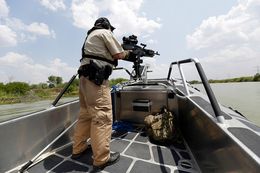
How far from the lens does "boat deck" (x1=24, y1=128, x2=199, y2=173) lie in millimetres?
1427

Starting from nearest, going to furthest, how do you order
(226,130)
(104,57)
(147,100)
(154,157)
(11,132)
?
(226,130) → (11,132) → (104,57) → (154,157) → (147,100)

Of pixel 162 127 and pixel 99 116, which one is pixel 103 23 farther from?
pixel 162 127

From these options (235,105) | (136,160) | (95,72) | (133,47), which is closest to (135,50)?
(133,47)

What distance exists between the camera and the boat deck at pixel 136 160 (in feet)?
4.68

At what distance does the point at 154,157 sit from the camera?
1612mm

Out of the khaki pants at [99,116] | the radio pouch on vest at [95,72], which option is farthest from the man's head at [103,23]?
the khaki pants at [99,116]

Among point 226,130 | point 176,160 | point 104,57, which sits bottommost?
point 176,160

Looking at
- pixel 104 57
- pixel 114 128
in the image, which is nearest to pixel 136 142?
pixel 114 128

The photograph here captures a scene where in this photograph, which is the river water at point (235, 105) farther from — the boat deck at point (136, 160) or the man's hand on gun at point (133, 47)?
the man's hand on gun at point (133, 47)

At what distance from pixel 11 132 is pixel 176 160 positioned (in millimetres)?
1409

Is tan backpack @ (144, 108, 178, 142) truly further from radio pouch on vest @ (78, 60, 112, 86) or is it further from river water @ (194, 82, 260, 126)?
radio pouch on vest @ (78, 60, 112, 86)

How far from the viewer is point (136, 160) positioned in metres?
1.56

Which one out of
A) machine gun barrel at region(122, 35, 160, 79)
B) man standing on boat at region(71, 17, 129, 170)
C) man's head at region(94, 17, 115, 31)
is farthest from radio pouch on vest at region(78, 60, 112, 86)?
machine gun barrel at region(122, 35, 160, 79)

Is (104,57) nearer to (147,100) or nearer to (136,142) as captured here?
(136,142)
